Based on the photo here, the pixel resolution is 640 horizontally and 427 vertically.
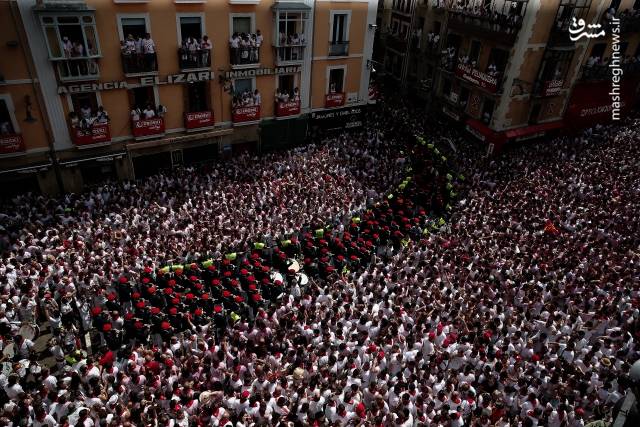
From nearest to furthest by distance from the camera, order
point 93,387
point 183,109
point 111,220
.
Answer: point 93,387 → point 111,220 → point 183,109

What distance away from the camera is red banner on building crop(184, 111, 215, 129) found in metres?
21.4

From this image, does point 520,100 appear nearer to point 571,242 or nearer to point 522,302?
point 571,242

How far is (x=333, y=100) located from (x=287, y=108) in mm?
3042

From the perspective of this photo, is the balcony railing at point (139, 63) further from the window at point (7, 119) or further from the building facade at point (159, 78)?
the window at point (7, 119)

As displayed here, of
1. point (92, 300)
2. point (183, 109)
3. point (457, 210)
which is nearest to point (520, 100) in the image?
point (457, 210)

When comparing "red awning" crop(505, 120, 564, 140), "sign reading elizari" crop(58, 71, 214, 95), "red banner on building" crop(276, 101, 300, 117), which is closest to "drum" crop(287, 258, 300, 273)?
"red banner on building" crop(276, 101, 300, 117)

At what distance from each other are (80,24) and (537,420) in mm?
20395

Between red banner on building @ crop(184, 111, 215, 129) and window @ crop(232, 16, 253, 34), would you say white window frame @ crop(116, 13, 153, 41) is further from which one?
red banner on building @ crop(184, 111, 215, 129)

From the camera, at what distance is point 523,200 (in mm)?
20344

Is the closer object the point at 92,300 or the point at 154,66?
the point at 92,300

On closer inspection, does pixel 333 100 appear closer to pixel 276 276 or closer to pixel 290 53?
pixel 290 53

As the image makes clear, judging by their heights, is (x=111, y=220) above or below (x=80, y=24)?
below

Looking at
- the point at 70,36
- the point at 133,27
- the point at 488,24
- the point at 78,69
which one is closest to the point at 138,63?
the point at 133,27

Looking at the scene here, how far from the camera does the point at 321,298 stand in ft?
46.9
